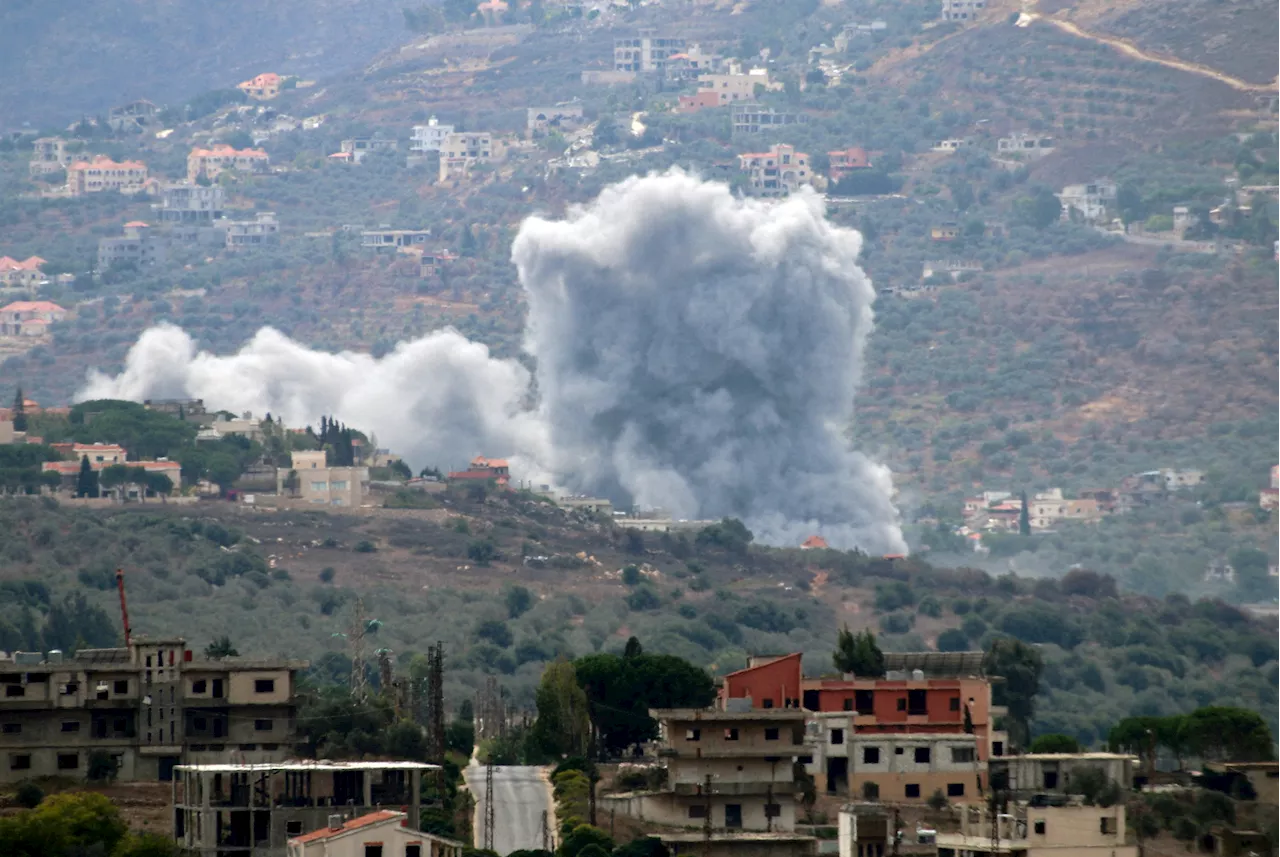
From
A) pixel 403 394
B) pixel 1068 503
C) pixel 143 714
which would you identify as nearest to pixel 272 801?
pixel 143 714

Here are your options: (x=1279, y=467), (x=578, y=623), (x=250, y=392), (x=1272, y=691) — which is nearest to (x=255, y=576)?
(x=578, y=623)

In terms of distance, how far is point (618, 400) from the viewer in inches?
6388

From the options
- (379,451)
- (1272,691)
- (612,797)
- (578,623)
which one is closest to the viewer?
(612,797)

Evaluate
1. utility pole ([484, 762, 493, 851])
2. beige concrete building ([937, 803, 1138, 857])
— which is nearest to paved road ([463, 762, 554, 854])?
utility pole ([484, 762, 493, 851])

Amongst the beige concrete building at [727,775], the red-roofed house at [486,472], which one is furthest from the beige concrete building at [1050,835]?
the red-roofed house at [486,472]

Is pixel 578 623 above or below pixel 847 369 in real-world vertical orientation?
below

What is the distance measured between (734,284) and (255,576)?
38587 millimetres

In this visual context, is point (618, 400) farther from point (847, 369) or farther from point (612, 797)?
point (612, 797)

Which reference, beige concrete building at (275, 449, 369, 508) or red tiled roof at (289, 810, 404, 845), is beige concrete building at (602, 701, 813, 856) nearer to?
red tiled roof at (289, 810, 404, 845)

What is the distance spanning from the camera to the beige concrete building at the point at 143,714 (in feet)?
237

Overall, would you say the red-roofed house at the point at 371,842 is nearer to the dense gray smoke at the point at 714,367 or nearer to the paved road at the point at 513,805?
the paved road at the point at 513,805

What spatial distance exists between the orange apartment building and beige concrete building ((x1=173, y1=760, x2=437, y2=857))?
43.4ft

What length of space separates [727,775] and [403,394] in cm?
11258

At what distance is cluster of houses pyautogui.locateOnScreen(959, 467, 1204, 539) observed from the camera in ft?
617
